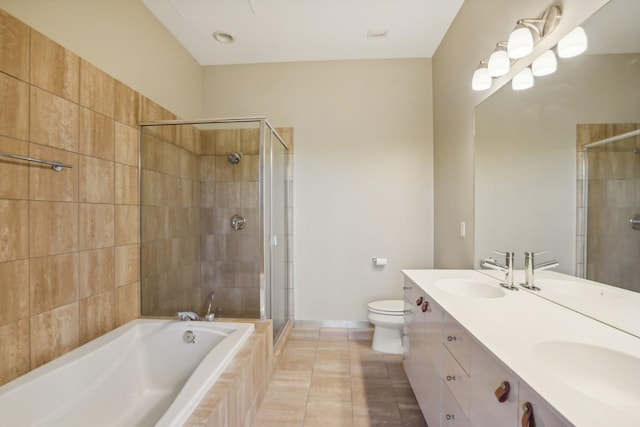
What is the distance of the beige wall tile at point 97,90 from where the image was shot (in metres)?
1.54

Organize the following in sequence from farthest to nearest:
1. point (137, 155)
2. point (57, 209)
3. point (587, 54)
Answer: point (137, 155), point (57, 209), point (587, 54)

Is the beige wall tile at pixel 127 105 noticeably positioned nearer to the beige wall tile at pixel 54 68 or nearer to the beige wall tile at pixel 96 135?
the beige wall tile at pixel 96 135

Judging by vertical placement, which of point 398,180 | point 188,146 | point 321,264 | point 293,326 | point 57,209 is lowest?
point 293,326

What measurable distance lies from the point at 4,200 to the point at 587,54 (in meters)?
2.46

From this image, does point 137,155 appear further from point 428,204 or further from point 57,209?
point 428,204

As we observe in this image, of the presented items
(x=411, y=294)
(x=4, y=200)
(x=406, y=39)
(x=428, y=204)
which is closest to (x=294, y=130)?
(x=406, y=39)

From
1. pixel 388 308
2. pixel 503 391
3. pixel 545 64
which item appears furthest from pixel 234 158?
pixel 503 391

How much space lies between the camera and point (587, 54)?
109 centimetres

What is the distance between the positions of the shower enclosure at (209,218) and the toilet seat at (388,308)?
864 mm

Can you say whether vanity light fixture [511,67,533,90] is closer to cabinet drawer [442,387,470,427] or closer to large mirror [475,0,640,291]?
large mirror [475,0,640,291]

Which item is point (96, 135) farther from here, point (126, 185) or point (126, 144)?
point (126, 185)

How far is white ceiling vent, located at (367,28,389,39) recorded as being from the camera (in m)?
2.38

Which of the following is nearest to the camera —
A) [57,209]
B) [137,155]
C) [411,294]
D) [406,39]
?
[57,209]

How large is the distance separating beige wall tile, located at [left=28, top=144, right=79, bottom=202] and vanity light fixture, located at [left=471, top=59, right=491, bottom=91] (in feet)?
7.88
